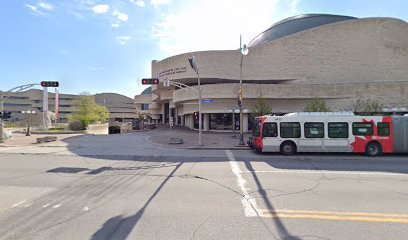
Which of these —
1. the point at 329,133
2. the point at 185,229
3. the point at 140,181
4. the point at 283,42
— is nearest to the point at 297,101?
the point at 283,42

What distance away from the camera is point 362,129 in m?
13.6

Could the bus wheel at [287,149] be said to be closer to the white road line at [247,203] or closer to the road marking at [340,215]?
the white road line at [247,203]

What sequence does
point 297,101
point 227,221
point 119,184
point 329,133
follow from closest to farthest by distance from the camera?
1. point 227,221
2. point 119,184
3. point 329,133
4. point 297,101

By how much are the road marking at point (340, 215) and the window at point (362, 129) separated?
10266mm

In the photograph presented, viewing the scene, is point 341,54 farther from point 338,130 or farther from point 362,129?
point 338,130

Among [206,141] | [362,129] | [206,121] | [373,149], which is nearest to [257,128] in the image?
[362,129]

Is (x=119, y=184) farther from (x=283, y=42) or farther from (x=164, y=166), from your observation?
(x=283, y=42)

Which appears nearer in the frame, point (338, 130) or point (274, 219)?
point (274, 219)

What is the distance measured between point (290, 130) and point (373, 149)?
501 cm

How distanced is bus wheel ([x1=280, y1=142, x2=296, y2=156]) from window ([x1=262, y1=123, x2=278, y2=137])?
972mm

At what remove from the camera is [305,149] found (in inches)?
544

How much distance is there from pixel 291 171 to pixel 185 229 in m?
6.43

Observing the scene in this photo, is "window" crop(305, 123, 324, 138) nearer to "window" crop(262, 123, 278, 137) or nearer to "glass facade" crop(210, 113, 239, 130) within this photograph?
"window" crop(262, 123, 278, 137)

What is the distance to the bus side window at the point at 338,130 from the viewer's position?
1359 centimetres
